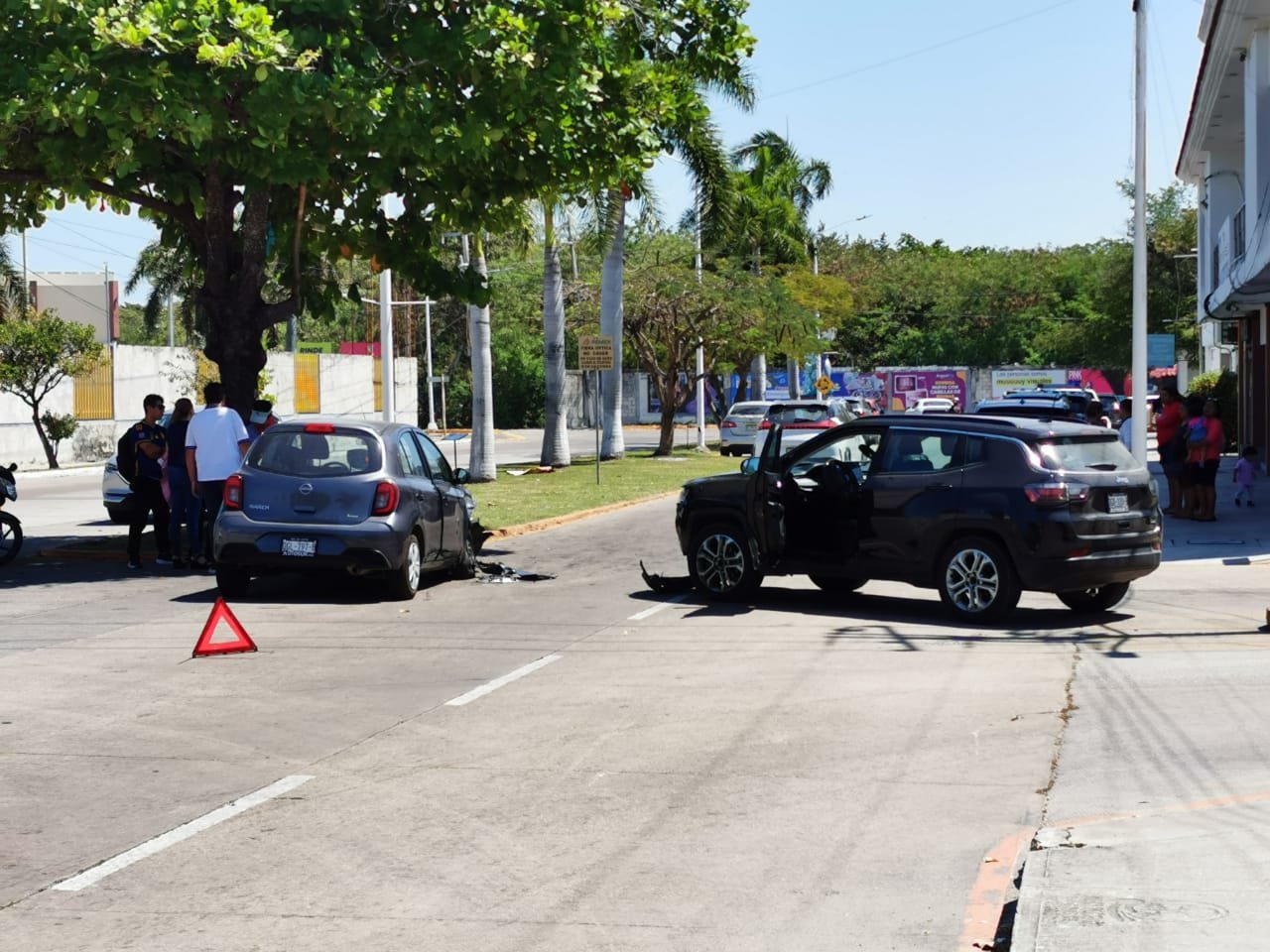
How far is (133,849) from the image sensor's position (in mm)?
6793

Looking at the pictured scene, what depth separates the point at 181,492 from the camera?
1781cm

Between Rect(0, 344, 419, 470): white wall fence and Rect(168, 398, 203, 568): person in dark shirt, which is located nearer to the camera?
Rect(168, 398, 203, 568): person in dark shirt

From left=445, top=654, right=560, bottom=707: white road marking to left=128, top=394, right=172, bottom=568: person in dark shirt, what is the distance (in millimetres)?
7178

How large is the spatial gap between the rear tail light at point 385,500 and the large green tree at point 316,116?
12.8ft

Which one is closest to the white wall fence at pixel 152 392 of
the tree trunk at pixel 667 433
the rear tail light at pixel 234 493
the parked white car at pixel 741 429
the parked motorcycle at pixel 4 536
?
the tree trunk at pixel 667 433

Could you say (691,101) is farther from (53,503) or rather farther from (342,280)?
(342,280)

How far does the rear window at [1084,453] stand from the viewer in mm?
13630

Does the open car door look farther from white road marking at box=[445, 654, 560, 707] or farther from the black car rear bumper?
white road marking at box=[445, 654, 560, 707]

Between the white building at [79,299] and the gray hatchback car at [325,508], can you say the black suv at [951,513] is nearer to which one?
the gray hatchback car at [325,508]

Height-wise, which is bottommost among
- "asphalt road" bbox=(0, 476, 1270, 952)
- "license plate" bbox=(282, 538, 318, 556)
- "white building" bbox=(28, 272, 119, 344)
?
"asphalt road" bbox=(0, 476, 1270, 952)

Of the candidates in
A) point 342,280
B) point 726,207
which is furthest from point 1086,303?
point 726,207

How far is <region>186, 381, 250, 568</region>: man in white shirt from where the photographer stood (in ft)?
55.6

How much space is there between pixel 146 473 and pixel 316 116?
4.10 meters

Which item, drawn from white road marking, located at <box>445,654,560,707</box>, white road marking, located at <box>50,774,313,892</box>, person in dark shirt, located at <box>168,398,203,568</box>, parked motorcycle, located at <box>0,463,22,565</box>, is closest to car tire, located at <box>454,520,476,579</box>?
person in dark shirt, located at <box>168,398,203,568</box>
